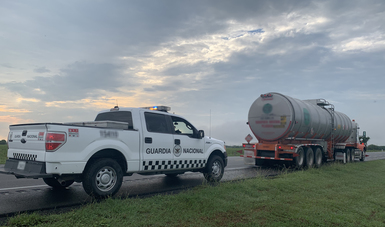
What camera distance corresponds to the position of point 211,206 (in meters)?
5.77

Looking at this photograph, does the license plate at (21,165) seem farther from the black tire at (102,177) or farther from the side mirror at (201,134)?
the side mirror at (201,134)

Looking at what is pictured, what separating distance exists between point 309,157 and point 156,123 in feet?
33.0

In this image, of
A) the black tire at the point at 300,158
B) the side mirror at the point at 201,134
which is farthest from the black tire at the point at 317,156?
the side mirror at the point at 201,134

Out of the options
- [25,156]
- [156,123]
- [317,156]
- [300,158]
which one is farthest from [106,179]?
[317,156]

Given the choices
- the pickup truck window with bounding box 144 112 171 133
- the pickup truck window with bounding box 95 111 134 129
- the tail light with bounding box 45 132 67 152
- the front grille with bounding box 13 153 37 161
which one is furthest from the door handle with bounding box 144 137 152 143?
the front grille with bounding box 13 153 37 161

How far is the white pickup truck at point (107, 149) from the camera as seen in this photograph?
564 centimetres

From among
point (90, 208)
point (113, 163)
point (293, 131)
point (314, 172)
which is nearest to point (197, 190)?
point (113, 163)

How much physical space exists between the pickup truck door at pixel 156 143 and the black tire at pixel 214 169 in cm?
160

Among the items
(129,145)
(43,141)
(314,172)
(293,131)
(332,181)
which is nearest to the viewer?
(43,141)

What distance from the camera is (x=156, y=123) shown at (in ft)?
25.2

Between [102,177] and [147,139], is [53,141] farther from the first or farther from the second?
[147,139]

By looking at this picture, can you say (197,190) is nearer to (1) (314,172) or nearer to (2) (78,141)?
(2) (78,141)

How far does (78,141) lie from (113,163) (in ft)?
3.04

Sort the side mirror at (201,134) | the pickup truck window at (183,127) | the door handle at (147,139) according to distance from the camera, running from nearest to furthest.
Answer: the door handle at (147,139), the pickup truck window at (183,127), the side mirror at (201,134)
